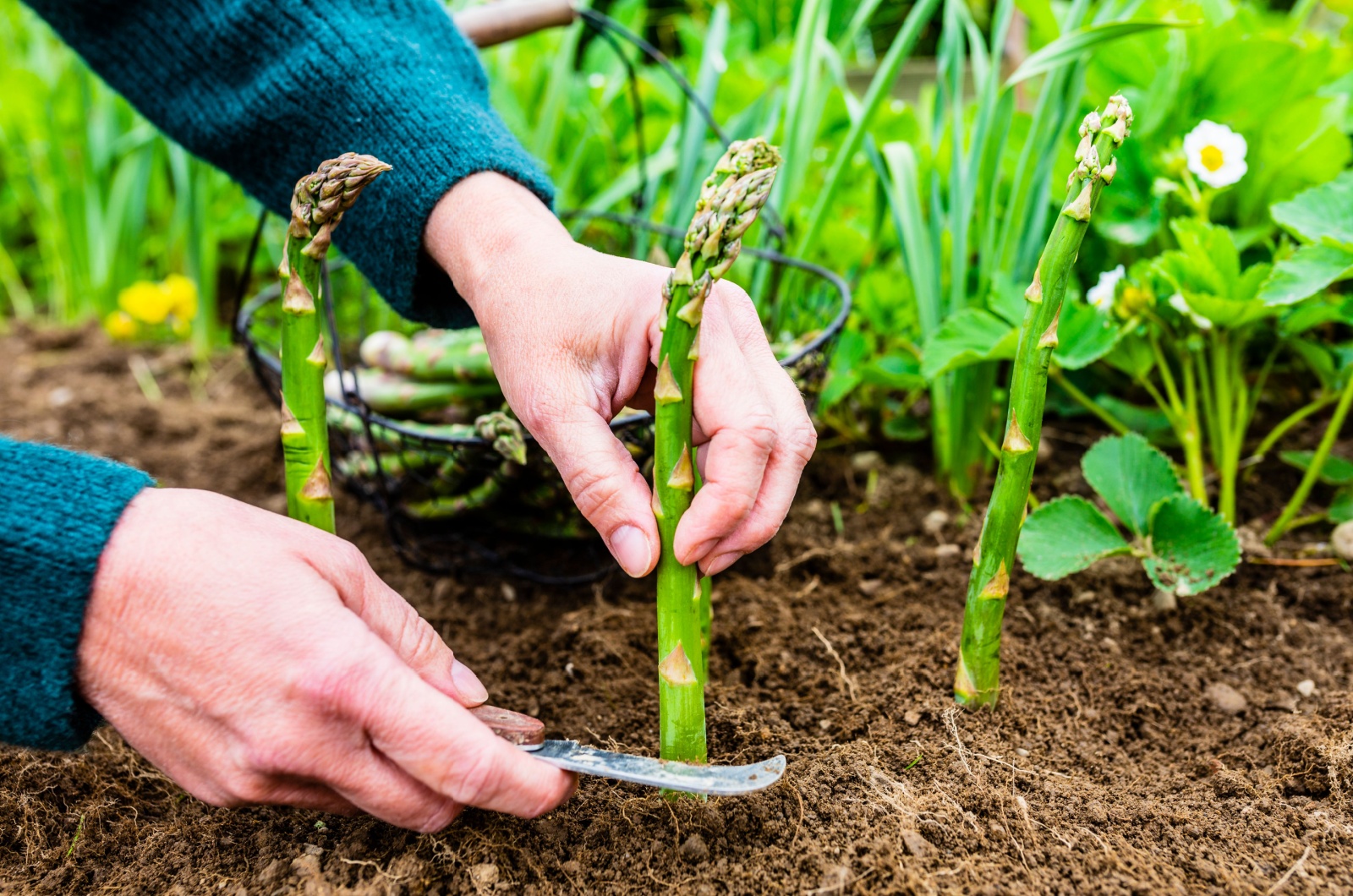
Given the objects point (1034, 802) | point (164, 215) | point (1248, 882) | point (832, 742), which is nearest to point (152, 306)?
point (164, 215)

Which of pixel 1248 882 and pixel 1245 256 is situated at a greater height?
pixel 1245 256

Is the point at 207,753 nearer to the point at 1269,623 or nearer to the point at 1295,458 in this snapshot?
the point at 1269,623

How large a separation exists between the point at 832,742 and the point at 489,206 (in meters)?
0.69

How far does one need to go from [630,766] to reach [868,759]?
0.27 m

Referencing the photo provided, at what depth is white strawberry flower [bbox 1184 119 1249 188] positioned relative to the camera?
1.22 m

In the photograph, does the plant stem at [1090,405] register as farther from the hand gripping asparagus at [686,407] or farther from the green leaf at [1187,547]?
the hand gripping asparagus at [686,407]

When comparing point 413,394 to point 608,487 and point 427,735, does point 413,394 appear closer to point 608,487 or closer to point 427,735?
point 608,487

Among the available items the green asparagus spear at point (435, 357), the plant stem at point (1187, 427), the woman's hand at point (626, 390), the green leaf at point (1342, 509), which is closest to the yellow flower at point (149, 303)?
the green asparagus spear at point (435, 357)

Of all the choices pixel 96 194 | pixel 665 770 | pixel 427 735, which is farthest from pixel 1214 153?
pixel 96 194

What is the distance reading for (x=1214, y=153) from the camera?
1229mm

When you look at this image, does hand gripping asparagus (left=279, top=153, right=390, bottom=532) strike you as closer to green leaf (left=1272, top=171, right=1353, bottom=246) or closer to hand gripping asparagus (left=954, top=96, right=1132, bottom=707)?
hand gripping asparagus (left=954, top=96, right=1132, bottom=707)

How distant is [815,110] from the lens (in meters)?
1.54

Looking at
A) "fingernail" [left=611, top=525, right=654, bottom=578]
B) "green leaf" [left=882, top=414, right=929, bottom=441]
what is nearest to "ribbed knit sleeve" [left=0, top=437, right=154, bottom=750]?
"fingernail" [left=611, top=525, right=654, bottom=578]

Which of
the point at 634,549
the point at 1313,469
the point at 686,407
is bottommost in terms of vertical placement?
the point at 1313,469
